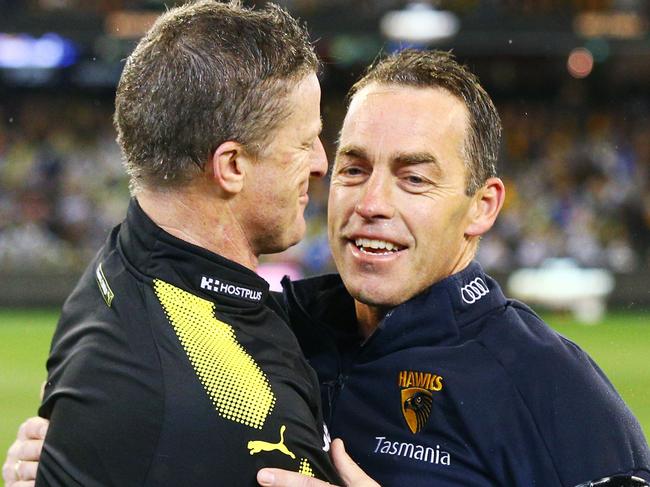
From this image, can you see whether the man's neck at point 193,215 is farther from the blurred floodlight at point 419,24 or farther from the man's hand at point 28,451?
the blurred floodlight at point 419,24

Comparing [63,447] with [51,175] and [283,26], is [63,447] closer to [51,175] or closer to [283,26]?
[283,26]

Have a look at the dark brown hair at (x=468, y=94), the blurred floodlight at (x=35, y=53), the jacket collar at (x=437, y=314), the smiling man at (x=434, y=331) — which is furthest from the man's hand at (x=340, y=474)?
the blurred floodlight at (x=35, y=53)

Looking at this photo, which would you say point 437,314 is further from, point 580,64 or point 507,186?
point 580,64

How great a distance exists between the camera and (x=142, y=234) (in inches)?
101

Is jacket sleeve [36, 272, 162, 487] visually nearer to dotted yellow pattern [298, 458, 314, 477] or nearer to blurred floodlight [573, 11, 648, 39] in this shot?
dotted yellow pattern [298, 458, 314, 477]

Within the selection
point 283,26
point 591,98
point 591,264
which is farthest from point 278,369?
point 591,98

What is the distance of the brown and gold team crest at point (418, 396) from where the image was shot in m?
2.87

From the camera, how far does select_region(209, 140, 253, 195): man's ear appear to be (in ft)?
8.42

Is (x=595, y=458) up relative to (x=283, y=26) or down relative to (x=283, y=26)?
down

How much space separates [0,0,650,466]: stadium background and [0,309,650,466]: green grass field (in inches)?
3.7

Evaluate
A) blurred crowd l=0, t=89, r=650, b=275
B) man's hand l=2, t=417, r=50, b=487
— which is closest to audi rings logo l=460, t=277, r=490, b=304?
man's hand l=2, t=417, r=50, b=487

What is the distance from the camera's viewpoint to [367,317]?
11.0ft

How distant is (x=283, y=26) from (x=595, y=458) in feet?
4.29

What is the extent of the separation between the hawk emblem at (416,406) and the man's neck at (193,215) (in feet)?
2.03
